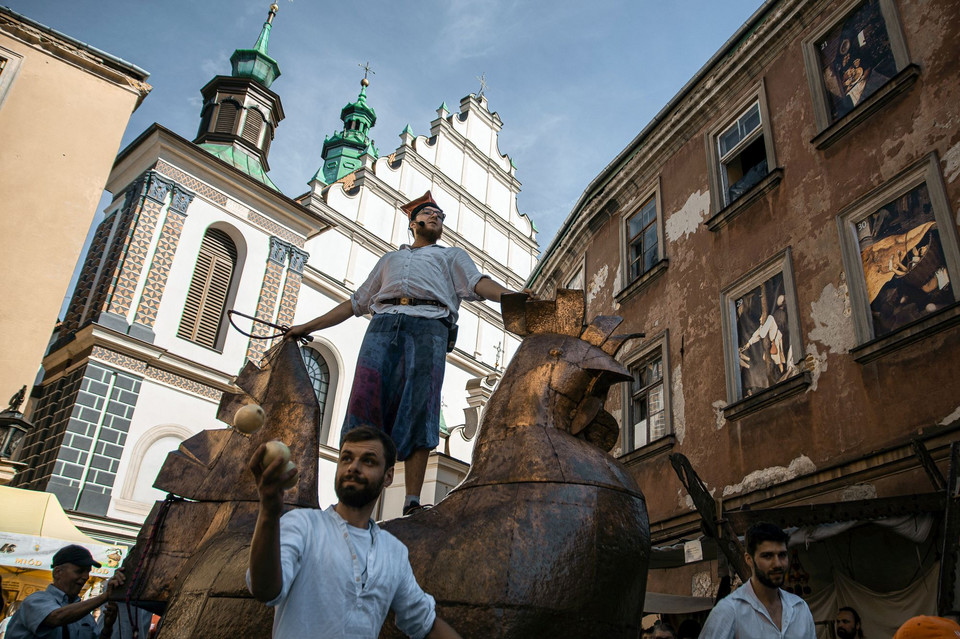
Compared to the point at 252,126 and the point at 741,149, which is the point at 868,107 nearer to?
the point at 741,149

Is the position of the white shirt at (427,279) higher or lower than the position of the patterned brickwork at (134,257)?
lower

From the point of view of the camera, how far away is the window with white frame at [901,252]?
23.7 feet

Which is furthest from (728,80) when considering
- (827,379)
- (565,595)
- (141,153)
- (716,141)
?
(141,153)

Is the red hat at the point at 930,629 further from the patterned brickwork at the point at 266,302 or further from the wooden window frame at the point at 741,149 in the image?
the patterned brickwork at the point at 266,302

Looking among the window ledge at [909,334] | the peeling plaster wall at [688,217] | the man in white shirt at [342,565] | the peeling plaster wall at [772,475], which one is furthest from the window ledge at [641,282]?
the man in white shirt at [342,565]

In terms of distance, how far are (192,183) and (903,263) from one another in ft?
55.1

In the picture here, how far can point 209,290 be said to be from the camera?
18.3 m

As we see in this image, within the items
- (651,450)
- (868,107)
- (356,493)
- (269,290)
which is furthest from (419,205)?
(269,290)

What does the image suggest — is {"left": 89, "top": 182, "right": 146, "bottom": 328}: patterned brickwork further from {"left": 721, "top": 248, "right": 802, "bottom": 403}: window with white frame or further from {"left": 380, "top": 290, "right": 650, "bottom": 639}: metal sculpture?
{"left": 380, "top": 290, "right": 650, "bottom": 639}: metal sculpture

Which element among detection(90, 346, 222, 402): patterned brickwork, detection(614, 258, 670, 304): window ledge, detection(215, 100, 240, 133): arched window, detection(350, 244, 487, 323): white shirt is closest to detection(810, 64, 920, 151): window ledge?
detection(614, 258, 670, 304): window ledge

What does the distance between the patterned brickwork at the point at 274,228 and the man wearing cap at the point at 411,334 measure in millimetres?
17233

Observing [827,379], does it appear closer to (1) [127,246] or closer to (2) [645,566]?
(2) [645,566]

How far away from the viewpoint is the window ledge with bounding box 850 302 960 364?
6848 millimetres

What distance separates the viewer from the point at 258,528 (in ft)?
4.82
